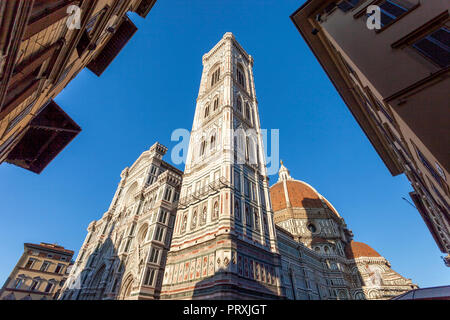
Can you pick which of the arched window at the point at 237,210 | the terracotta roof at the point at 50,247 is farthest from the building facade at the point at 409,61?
the terracotta roof at the point at 50,247

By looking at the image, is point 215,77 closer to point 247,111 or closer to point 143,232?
point 247,111

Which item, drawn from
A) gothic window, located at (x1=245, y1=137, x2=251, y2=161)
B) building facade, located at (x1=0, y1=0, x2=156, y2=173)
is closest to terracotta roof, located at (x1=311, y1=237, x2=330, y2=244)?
gothic window, located at (x1=245, y1=137, x2=251, y2=161)

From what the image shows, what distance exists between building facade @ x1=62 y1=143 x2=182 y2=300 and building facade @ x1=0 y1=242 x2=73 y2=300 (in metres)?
13.7

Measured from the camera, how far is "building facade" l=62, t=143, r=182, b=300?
20.0 meters

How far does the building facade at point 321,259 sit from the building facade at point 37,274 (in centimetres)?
3834

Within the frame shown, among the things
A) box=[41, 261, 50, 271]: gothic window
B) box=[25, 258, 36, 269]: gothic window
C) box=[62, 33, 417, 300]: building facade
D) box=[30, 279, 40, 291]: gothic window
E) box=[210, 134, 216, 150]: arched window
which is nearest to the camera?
box=[62, 33, 417, 300]: building facade

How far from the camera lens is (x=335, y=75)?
510 inches

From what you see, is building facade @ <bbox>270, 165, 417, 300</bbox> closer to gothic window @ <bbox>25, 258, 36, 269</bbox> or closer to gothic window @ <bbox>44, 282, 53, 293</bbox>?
gothic window @ <bbox>44, 282, 53, 293</bbox>

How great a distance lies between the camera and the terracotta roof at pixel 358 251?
4617cm

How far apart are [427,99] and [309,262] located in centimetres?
3661

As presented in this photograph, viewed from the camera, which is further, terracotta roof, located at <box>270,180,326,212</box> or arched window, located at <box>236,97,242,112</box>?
terracotta roof, located at <box>270,180,326,212</box>

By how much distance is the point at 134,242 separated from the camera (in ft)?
78.6

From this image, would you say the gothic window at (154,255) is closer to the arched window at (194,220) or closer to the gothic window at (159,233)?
the gothic window at (159,233)

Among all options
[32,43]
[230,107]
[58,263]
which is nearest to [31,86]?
[32,43]
